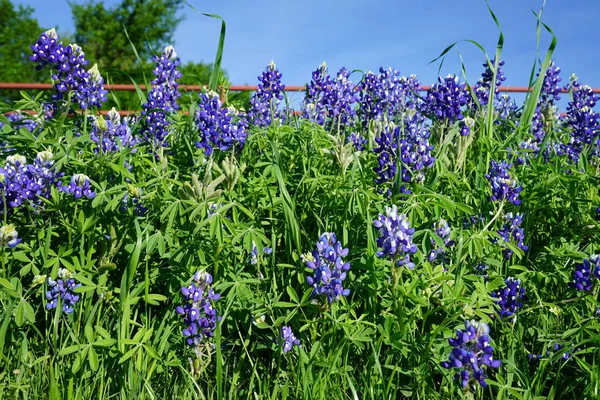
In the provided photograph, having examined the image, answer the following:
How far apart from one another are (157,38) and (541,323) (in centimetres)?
2903

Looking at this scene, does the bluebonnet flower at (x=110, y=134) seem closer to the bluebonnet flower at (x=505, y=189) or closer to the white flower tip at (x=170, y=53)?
the white flower tip at (x=170, y=53)

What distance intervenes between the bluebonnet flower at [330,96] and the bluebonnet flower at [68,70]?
57.8 inches

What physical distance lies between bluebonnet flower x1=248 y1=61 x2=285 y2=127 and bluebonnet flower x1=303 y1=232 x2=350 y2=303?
170cm

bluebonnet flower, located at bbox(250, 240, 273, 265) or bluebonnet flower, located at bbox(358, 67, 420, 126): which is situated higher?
bluebonnet flower, located at bbox(358, 67, 420, 126)

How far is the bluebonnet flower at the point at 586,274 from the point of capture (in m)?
2.83

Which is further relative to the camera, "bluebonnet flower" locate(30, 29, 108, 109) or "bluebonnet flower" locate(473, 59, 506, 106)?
"bluebonnet flower" locate(473, 59, 506, 106)

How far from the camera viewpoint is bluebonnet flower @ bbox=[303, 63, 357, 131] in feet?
14.0

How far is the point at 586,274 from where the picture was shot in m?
2.85

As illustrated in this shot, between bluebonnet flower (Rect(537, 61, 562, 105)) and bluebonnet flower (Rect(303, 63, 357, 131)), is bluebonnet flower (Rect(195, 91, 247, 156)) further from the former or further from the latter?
bluebonnet flower (Rect(537, 61, 562, 105))

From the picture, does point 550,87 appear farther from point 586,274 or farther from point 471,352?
point 471,352

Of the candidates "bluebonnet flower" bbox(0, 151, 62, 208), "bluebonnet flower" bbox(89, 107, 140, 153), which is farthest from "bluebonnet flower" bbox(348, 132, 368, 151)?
"bluebonnet flower" bbox(0, 151, 62, 208)

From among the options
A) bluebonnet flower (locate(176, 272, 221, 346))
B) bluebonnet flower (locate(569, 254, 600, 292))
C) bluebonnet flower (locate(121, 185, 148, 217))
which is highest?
bluebonnet flower (locate(121, 185, 148, 217))

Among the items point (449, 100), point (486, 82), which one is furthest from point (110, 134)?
point (486, 82)

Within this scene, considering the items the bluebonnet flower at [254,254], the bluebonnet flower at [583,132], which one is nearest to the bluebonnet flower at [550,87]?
the bluebonnet flower at [583,132]
